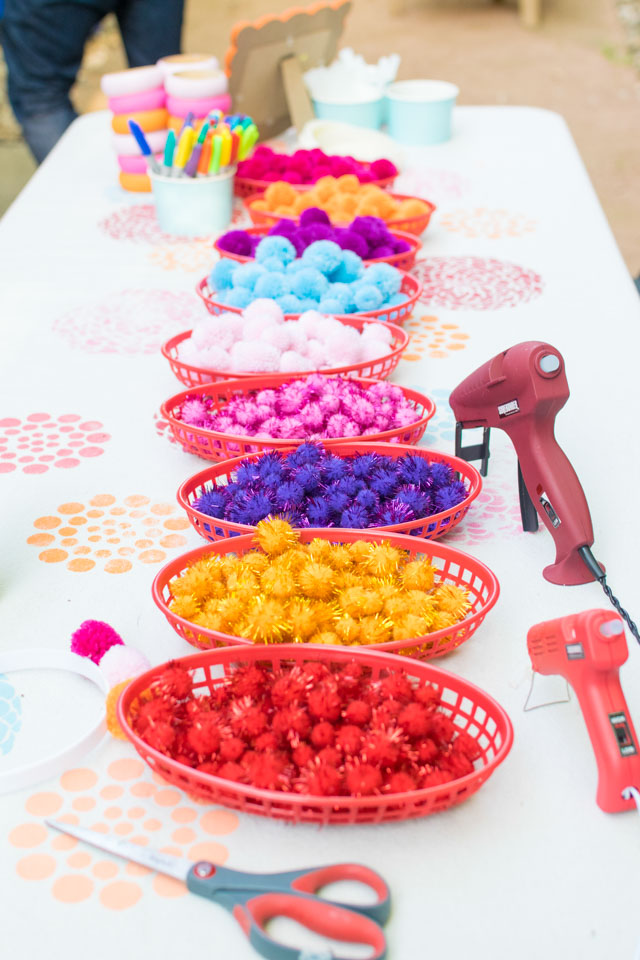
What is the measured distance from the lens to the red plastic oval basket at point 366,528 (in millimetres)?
770

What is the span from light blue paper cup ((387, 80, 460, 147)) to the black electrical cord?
1.43m

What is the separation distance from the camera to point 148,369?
116cm

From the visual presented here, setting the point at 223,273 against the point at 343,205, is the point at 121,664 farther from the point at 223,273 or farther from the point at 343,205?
the point at 343,205

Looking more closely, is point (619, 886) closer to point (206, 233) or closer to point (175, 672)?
point (175, 672)

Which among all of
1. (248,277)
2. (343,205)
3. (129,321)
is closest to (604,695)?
(248,277)

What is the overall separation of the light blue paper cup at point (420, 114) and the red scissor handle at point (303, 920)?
1759mm

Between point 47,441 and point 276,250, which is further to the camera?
point 276,250

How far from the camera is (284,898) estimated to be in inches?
19.8

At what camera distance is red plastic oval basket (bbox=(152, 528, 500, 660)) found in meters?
0.66

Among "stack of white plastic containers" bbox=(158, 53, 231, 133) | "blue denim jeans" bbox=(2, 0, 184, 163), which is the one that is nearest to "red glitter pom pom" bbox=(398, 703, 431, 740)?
"stack of white plastic containers" bbox=(158, 53, 231, 133)

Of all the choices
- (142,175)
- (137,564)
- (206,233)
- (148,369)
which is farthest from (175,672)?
(142,175)

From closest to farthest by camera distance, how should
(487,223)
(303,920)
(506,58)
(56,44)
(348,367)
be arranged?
(303,920)
(348,367)
(487,223)
(56,44)
(506,58)

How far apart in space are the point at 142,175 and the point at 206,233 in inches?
9.7

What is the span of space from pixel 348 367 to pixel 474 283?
1.62ft
